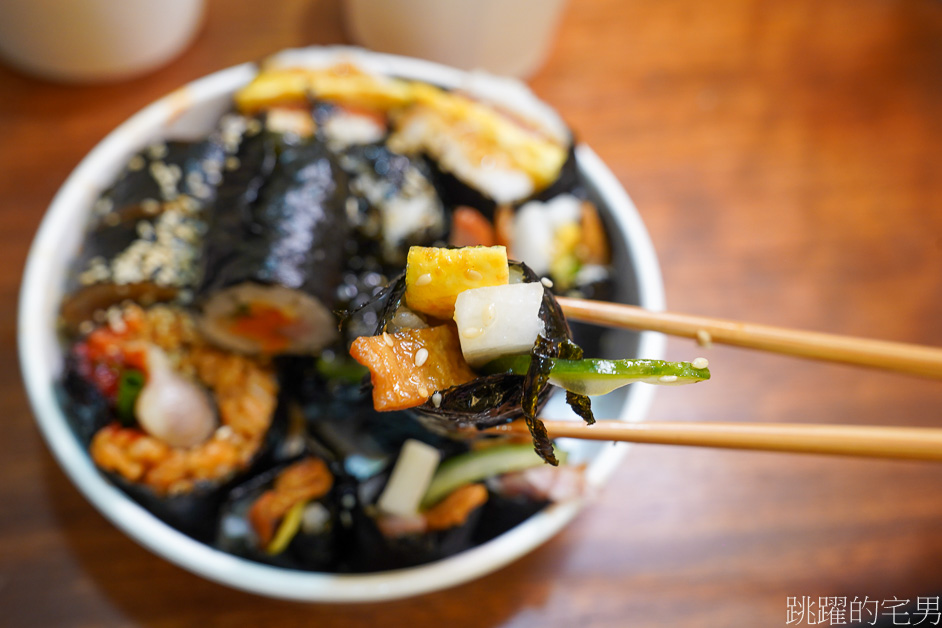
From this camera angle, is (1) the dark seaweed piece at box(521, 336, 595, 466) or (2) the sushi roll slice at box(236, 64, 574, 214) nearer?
(1) the dark seaweed piece at box(521, 336, 595, 466)

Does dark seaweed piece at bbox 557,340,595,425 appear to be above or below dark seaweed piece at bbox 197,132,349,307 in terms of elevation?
above

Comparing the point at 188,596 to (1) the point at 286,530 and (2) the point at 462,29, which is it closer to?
(1) the point at 286,530

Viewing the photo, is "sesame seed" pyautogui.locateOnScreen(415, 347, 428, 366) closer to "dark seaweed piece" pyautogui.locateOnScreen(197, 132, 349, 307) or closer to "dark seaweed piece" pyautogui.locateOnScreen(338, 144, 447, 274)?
"dark seaweed piece" pyautogui.locateOnScreen(197, 132, 349, 307)

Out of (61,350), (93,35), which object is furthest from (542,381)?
(93,35)

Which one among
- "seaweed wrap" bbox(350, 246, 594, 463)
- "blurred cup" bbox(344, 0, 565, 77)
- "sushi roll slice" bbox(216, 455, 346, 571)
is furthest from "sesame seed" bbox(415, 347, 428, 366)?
"blurred cup" bbox(344, 0, 565, 77)

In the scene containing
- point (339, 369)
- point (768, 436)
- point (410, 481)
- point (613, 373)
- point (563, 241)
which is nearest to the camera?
point (613, 373)
